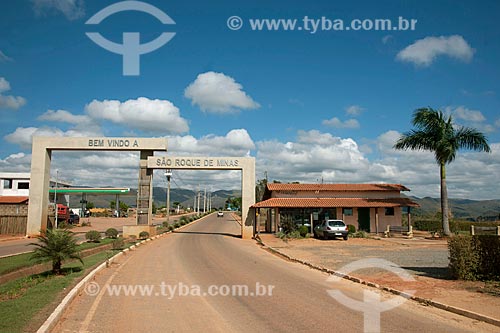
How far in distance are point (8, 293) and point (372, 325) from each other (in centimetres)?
909

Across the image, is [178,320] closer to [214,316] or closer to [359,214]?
[214,316]

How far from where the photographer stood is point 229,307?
9.07 metres

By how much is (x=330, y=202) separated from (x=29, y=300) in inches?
1204

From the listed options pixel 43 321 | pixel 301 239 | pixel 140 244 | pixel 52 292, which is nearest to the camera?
pixel 43 321

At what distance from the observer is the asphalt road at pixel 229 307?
298 inches

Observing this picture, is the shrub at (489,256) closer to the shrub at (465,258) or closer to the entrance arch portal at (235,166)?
the shrub at (465,258)

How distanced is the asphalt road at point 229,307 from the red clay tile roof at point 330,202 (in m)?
21.7

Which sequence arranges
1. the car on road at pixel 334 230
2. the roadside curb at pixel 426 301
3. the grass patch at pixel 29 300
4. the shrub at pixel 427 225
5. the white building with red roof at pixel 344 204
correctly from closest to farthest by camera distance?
the grass patch at pixel 29 300
the roadside curb at pixel 426 301
the car on road at pixel 334 230
the white building with red roof at pixel 344 204
the shrub at pixel 427 225

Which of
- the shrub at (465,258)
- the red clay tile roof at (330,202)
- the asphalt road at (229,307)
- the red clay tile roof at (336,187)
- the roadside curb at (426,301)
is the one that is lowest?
the asphalt road at (229,307)

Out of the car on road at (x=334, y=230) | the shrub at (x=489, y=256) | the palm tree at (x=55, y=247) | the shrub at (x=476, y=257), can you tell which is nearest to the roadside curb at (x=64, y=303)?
the palm tree at (x=55, y=247)

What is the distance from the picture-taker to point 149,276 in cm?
1360

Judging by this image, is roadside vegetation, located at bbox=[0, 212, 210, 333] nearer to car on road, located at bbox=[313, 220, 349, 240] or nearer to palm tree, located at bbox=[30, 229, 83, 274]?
palm tree, located at bbox=[30, 229, 83, 274]

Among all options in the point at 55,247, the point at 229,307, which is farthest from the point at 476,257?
the point at 55,247

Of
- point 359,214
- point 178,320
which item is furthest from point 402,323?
point 359,214
